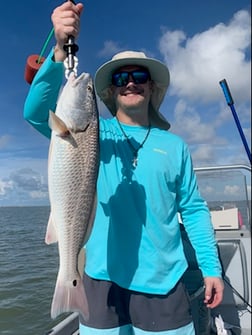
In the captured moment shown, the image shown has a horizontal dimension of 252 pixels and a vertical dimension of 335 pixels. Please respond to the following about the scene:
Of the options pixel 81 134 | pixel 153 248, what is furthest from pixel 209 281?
pixel 81 134

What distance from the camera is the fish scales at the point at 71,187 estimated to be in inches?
66.4

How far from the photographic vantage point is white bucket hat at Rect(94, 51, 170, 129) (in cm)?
227

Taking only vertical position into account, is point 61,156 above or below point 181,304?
above

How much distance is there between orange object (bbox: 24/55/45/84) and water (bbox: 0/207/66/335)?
2442 mm

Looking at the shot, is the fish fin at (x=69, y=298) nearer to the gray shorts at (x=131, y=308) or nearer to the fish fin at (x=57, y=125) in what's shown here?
the gray shorts at (x=131, y=308)

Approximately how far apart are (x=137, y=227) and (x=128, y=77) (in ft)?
2.98

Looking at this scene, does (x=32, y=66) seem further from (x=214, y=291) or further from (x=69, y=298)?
(x=214, y=291)

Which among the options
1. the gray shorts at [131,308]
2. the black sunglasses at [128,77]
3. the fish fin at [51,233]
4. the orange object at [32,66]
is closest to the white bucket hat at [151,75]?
the black sunglasses at [128,77]

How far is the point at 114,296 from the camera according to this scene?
1926mm

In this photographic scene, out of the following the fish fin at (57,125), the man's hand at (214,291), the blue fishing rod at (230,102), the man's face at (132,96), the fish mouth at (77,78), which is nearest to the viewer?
the fish fin at (57,125)

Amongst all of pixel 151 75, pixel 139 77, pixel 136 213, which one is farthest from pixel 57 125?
pixel 151 75

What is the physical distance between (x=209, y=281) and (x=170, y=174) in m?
0.64

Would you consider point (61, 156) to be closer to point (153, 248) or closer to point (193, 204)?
point (153, 248)

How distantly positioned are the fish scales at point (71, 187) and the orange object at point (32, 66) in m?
0.29
